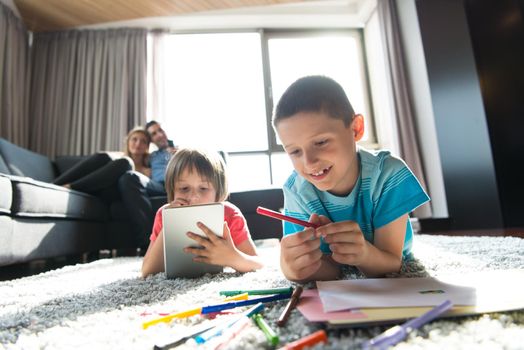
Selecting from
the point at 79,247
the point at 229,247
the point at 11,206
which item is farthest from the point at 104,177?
the point at 229,247

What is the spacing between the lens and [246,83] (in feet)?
11.5

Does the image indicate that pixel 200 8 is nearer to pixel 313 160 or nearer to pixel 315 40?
pixel 315 40

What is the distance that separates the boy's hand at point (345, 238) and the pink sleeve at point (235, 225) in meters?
0.48

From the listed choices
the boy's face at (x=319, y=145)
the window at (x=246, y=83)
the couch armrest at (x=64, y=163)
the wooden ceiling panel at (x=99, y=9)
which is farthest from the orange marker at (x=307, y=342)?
the wooden ceiling panel at (x=99, y=9)

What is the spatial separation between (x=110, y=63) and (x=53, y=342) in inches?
130

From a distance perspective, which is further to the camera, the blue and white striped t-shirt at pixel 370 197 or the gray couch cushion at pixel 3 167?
the gray couch cushion at pixel 3 167

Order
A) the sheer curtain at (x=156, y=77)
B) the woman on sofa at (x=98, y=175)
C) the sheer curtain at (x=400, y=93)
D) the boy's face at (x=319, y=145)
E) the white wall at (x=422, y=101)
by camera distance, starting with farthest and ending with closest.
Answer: the sheer curtain at (x=156, y=77), the sheer curtain at (x=400, y=93), the white wall at (x=422, y=101), the woman on sofa at (x=98, y=175), the boy's face at (x=319, y=145)

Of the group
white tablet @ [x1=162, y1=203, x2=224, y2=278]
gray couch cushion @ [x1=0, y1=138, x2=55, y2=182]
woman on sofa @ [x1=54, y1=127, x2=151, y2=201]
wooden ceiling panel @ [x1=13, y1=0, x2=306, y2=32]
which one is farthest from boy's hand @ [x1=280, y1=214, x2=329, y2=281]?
wooden ceiling panel @ [x1=13, y1=0, x2=306, y2=32]

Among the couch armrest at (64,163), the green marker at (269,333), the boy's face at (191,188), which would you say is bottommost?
the green marker at (269,333)

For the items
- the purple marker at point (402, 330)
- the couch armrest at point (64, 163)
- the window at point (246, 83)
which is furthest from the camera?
the window at point (246, 83)

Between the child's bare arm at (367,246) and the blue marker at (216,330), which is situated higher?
the child's bare arm at (367,246)

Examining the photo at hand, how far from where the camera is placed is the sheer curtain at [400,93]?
280 cm

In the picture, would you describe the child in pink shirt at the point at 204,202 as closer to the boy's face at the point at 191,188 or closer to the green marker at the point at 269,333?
the boy's face at the point at 191,188

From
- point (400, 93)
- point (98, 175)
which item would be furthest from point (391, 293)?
point (400, 93)
